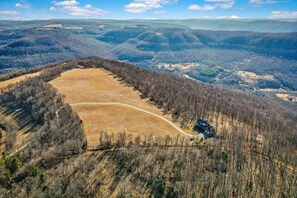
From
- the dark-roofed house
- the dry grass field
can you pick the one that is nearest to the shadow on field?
the dry grass field

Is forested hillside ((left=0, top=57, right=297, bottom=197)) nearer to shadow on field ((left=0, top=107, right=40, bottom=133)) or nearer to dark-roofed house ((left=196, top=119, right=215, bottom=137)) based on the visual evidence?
dark-roofed house ((left=196, top=119, right=215, bottom=137))

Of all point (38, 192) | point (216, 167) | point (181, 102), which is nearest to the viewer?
point (38, 192)

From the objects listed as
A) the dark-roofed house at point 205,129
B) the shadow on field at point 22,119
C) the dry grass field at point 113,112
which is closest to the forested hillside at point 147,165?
the dark-roofed house at point 205,129

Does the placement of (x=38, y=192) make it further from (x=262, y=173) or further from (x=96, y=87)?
(x=96, y=87)

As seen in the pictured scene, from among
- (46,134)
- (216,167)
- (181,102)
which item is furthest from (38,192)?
(181,102)

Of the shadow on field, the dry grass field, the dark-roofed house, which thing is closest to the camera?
the dry grass field

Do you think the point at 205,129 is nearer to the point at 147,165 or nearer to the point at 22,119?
the point at 147,165

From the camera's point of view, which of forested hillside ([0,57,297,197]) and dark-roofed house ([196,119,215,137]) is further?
dark-roofed house ([196,119,215,137])

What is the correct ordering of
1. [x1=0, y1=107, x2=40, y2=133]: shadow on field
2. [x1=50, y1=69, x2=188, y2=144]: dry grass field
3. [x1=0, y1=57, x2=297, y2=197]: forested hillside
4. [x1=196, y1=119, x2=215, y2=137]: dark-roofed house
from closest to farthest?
1. [x1=0, y1=57, x2=297, y2=197]: forested hillside
2. [x1=50, y1=69, x2=188, y2=144]: dry grass field
3. [x1=196, y1=119, x2=215, y2=137]: dark-roofed house
4. [x1=0, y1=107, x2=40, y2=133]: shadow on field

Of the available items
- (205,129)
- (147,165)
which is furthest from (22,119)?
(205,129)
